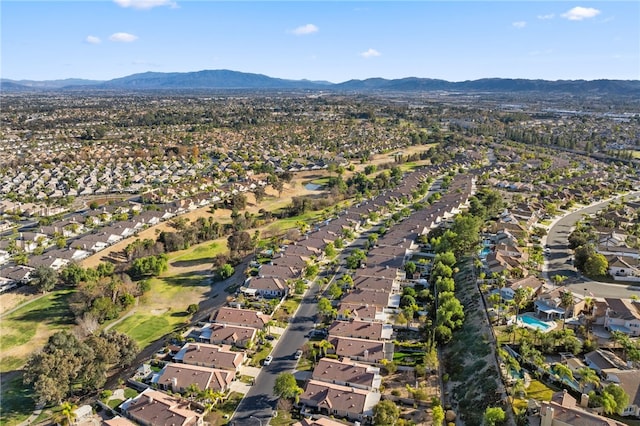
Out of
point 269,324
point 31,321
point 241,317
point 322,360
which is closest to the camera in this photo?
point 322,360

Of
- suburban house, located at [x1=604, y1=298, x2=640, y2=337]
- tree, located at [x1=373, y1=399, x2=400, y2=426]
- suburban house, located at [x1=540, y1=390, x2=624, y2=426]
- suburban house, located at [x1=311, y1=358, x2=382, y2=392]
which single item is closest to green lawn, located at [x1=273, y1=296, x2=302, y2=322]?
suburban house, located at [x1=311, y1=358, x2=382, y2=392]

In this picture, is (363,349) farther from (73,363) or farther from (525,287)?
(73,363)

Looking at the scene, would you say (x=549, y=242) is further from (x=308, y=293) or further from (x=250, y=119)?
(x=250, y=119)

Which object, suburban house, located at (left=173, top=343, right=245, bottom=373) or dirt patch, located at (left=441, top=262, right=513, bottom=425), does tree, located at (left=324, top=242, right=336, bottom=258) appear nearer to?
dirt patch, located at (left=441, top=262, right=513, bottom=425)

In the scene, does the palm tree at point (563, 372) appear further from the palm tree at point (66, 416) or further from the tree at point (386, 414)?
the palm tree at point (66, 416)

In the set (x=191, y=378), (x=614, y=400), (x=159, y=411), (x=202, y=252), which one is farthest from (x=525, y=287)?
(x=202, y=252)

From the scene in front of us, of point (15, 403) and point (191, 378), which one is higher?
point (191, 378)

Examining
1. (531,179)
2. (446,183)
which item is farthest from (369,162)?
(531,179)
